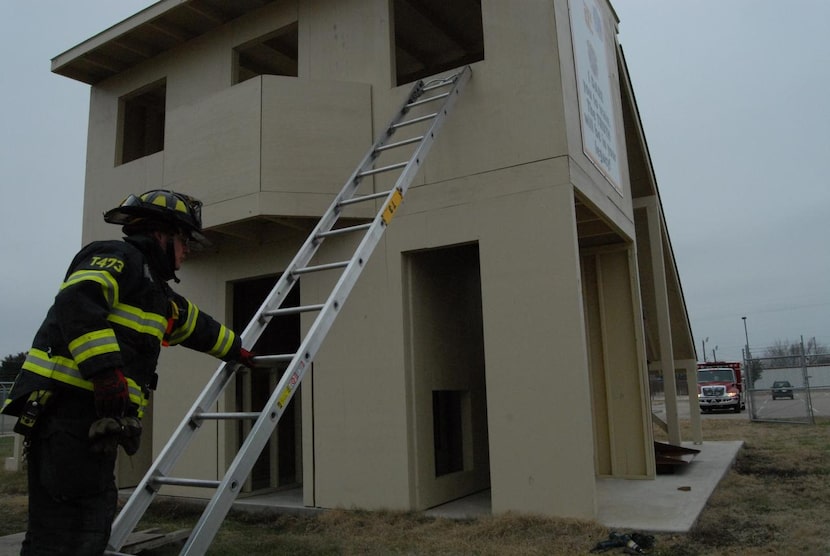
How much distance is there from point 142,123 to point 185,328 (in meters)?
10.2

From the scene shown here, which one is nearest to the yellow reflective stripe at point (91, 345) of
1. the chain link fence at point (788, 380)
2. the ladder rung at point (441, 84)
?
the ladder rung at point (441, 84)

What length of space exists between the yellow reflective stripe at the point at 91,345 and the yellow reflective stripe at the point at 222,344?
108 centimetres

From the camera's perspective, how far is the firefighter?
2885mm

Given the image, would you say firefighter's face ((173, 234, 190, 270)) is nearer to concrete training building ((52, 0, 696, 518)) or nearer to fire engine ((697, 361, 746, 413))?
concrete training building ((52, 0, 696, 518))

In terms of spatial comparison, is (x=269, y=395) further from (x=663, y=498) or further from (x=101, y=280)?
(x=101, y=280)

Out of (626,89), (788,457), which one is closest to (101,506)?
(626,89)

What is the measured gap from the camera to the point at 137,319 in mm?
3244

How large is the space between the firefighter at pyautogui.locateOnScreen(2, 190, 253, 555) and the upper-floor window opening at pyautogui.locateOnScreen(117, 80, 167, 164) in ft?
30.3

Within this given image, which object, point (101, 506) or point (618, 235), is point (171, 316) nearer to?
point (101, 506)

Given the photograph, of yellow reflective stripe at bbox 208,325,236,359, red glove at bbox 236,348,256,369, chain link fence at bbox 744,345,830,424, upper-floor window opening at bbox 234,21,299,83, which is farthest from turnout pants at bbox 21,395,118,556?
chain link fence at bbox 744,345,830,424

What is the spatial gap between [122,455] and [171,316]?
318 inches

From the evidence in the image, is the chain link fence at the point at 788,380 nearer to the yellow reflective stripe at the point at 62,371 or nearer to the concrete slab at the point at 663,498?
the concrete slab at the point at 663,498

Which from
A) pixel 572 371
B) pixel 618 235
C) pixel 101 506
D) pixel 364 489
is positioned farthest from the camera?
pixel 618 235

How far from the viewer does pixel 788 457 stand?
11289mm
